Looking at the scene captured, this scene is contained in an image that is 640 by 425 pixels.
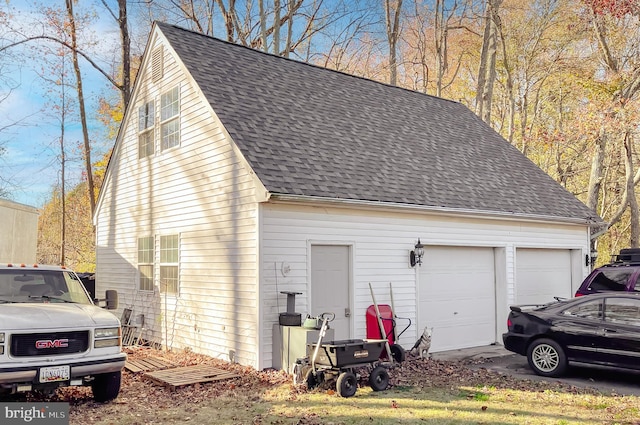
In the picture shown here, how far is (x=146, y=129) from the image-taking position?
14.0 m

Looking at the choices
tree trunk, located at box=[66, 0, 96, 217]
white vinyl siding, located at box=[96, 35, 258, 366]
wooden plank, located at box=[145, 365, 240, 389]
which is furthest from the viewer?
tree trunk, located at box=[66, 0, 96, 217]

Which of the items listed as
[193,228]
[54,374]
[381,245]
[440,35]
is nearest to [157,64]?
[193,228]

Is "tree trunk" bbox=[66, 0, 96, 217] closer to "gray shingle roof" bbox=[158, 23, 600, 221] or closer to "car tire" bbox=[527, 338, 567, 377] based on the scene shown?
"gray shingle roof" bbox=[158, 23, 600, 221]

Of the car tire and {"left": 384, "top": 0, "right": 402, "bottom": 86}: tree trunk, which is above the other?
{"left": 384, "top": 0, "right": 402, "bottom": 86}: tree trunk

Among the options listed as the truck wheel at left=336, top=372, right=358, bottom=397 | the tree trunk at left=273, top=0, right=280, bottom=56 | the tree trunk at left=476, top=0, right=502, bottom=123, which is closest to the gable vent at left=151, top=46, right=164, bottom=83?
the truck wheel at left=336, top=372, right=358, bottom=397

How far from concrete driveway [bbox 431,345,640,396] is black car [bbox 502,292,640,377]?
0.32 m

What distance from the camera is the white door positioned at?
34.1 ft

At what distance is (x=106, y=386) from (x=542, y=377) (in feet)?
23.2

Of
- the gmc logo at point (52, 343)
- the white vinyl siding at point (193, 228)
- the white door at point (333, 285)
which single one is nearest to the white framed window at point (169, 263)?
the white vinyl siding at point (193, 228)

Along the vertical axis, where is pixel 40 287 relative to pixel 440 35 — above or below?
below

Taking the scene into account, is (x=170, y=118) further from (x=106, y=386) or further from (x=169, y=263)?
(x=106, y=386)

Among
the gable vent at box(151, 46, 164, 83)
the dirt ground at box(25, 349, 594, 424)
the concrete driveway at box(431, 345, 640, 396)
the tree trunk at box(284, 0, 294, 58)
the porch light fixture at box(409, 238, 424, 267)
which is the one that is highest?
the tree trunk at box(284, 0, 294, 58)

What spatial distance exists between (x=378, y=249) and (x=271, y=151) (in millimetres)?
2887

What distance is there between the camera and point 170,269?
12.4m
